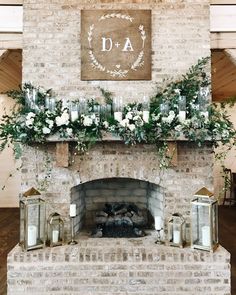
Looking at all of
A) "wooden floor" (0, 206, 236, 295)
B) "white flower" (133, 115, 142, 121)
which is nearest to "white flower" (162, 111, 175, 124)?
"white flower" (133, 115, 142, 121)

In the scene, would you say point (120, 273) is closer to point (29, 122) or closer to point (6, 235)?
point (29, 122)

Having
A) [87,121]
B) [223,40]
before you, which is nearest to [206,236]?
[87,121]

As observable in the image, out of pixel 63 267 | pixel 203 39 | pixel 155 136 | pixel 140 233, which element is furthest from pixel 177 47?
pixel 63 267

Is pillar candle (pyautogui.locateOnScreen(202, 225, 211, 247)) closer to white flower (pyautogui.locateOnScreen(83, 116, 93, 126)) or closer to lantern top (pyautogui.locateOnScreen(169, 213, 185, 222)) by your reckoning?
lantern top (pyautogui.locateOnScreen(169, 213, 185, 222))

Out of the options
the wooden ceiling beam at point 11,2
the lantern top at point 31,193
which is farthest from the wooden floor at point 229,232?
the wooden ceiling beam at point 11,2

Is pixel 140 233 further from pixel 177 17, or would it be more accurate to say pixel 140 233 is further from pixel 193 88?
pixel 177 17

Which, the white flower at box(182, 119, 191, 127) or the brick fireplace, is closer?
the brick fireplace

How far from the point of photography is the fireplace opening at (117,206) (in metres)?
3.76

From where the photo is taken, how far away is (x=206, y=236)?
3.19 m

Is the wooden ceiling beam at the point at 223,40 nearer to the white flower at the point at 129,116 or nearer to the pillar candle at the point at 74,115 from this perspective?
the white flower at the point at 129,116

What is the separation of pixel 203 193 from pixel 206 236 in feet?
1.39

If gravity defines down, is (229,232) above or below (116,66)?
below

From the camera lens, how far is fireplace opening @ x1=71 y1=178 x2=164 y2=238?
3764 mm

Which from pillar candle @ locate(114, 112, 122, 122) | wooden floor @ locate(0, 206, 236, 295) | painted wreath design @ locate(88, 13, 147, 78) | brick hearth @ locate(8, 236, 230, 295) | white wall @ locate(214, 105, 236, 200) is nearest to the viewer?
brick hearth @ locate(8, 236, 230, 295)
